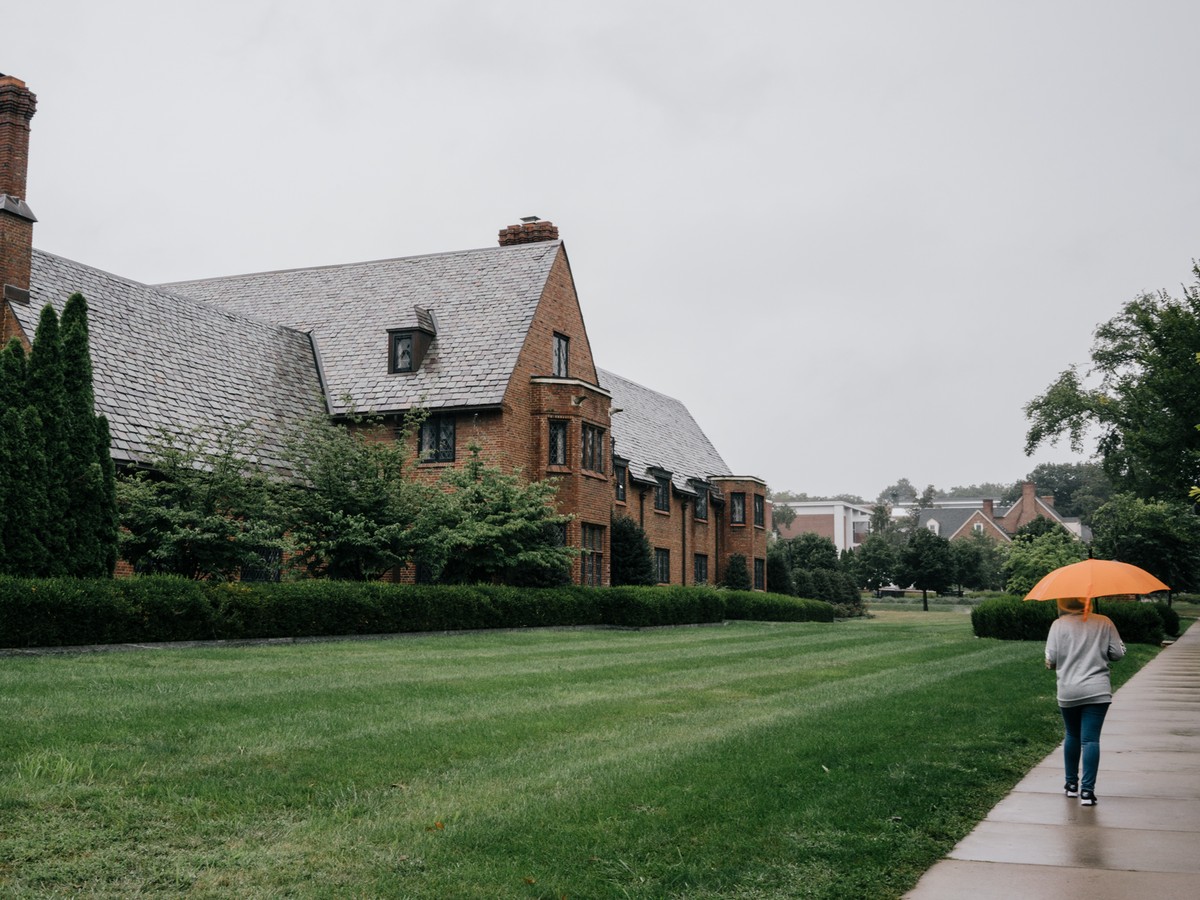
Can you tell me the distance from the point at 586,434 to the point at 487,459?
406cm

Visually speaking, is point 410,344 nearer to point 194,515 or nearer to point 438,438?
point 438,438

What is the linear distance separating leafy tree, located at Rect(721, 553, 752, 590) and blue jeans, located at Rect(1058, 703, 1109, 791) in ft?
132

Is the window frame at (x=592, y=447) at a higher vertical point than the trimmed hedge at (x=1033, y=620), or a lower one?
higher

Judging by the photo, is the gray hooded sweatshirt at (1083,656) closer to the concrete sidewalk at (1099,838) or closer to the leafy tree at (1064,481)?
the concrete sidewalk at (1099,838)

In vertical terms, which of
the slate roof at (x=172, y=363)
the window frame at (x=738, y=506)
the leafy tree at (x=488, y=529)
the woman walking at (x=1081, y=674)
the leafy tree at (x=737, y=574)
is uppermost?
the slate roof at (x=172, y=363)

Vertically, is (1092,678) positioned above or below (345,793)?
above

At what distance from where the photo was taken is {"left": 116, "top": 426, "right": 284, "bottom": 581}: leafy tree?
73.7 ft

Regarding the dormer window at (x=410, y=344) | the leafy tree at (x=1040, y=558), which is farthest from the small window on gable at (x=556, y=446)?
the leafy tree at (x=1040, y=558)

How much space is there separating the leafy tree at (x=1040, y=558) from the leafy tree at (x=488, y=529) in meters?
18.0

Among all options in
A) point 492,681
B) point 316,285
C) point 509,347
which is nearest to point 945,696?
point 492,681

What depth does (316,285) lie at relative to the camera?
39.4 meters

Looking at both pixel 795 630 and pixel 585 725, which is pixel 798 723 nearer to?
pixel 585 725

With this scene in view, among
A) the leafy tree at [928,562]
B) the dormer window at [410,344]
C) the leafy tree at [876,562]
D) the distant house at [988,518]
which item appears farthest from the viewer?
the distant house at [988,518]

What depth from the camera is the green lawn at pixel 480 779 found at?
5746mm
